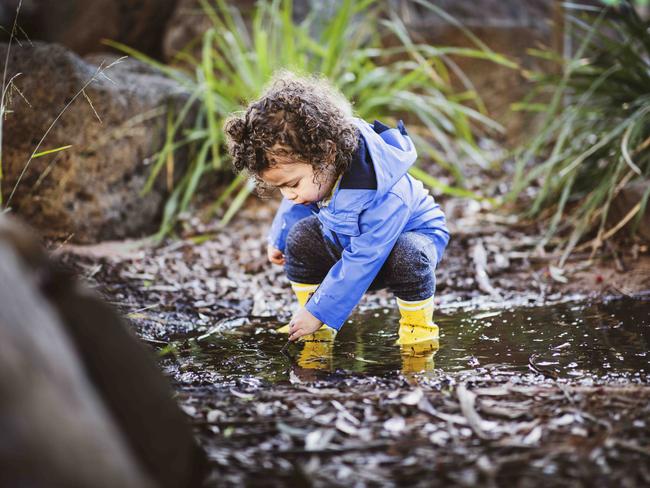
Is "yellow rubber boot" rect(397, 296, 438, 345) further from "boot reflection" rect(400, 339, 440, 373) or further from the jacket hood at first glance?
→ the jacket hood

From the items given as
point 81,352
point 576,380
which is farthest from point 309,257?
point 81,352

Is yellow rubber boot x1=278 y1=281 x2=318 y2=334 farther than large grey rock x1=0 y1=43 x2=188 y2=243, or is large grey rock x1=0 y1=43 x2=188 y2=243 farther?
large grey rock x1=0 y1=43 x2=188 y2=243

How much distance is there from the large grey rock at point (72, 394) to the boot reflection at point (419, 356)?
0.92m

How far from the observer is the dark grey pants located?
2355 millimetres

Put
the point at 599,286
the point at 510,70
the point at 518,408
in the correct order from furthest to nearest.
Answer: the point at 510,70 → the point at 599,286 → the point at 518,408

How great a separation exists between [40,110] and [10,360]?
115 inches

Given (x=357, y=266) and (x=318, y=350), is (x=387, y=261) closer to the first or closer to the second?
(x=357, y=266)

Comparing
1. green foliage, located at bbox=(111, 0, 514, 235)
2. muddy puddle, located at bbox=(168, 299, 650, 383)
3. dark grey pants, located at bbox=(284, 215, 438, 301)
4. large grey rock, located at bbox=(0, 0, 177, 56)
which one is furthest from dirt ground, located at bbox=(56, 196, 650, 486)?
large grey rock, located at bbox=(0, 0, 177, 56)

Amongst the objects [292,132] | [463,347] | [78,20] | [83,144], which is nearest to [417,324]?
[463,347]

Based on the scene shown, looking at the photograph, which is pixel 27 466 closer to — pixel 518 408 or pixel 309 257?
pixel 518 408

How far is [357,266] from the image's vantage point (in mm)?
2221

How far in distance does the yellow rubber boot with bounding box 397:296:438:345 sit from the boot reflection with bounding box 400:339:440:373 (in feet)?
0.07

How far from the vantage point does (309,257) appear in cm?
258

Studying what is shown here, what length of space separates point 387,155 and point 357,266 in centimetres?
39
